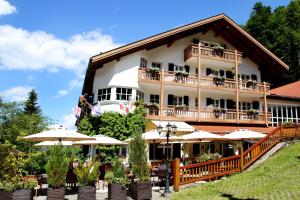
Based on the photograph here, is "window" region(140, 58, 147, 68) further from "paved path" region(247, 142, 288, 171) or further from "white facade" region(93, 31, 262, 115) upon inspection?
"paved path" region(247, 142, 288, 171)

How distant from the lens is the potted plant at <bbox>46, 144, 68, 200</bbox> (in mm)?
12308

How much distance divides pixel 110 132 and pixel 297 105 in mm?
21694

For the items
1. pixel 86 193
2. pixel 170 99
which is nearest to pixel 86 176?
pixel 86 193

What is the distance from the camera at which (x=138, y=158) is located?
46.5 feet

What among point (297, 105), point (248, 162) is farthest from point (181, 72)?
point (297, 105)

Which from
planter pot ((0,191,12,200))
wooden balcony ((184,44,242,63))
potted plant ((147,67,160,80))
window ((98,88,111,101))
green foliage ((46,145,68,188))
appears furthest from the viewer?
wooden balcony ((184,44,242,63))

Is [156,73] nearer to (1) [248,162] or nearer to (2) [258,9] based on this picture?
(1) [248,162]

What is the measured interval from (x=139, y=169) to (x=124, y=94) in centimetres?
1422

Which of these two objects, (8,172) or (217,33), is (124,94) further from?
(8,172)

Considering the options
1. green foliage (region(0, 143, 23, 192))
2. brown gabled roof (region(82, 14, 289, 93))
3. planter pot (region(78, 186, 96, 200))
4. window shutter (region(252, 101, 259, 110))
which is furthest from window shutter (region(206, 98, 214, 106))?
green foliage (region(0, 143, 23, 192))

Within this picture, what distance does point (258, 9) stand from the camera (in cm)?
5669

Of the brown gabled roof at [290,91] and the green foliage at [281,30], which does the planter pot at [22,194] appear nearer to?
the brown gabled roof at [290,91]

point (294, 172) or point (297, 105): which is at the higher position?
point (297, 105)

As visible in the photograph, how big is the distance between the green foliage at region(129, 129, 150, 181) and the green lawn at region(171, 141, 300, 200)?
5.30ft
